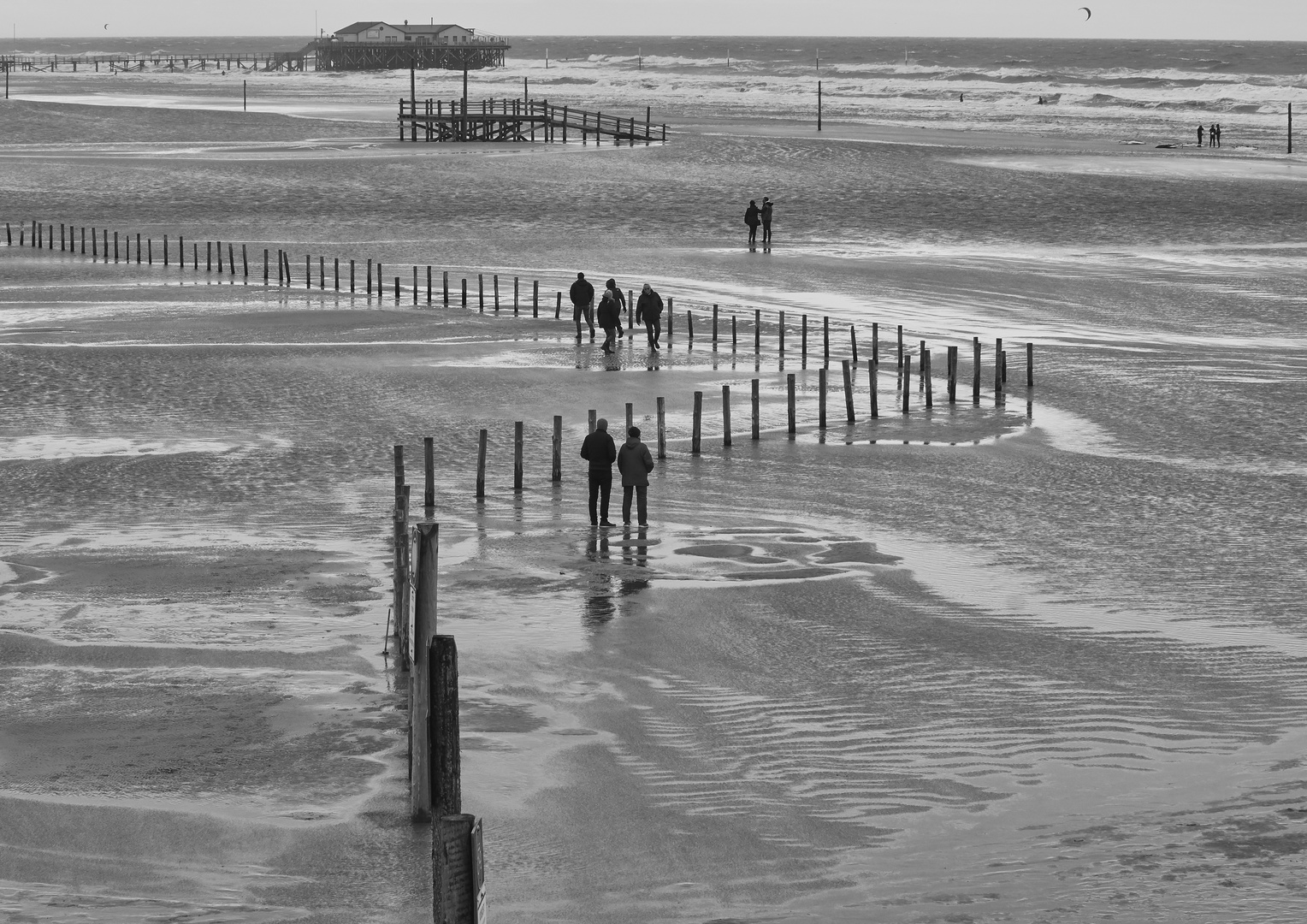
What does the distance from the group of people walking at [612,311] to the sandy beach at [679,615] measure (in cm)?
67

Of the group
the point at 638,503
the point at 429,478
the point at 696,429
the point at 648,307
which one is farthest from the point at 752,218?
the point at 638,503

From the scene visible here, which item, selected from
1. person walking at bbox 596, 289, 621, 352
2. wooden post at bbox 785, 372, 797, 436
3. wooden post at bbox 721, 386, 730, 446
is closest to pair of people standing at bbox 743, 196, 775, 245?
person walking at bbox 596, 289, 621, 352

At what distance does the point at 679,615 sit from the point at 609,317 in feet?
53.3

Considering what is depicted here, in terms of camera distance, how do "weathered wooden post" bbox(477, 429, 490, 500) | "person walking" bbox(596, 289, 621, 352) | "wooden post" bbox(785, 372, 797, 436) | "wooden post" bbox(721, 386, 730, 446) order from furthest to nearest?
1. "person walking" bbox(596, 289, 621, 352)
2. "wooden post" bbox(785, 372, 797, 436)
3. "wooden post" bbox(721, 386, 730, 446)
4. "weathered wooden post" bbox(477, 429, 490, 500)

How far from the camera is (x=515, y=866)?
11.4 metres

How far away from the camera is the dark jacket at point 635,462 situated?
65.2 feet

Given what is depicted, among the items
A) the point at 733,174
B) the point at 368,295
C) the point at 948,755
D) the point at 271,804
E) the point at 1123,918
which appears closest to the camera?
the point at 1123,918

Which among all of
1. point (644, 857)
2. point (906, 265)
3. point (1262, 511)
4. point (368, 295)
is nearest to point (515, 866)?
point (644, 857)

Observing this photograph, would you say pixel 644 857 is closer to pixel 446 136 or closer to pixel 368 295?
pixel 368 295

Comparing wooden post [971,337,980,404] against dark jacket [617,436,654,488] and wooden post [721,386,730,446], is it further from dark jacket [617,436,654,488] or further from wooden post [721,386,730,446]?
Result: dark jacket [617,436,654,488]

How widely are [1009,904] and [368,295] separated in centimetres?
3109

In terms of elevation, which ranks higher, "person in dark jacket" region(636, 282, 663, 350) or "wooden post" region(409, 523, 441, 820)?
"person in dark jacket" region(636, 282, 663, 350)

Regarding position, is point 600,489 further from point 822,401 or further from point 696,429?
point 822,401

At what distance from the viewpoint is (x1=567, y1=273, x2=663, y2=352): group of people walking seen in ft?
107
